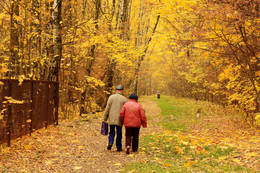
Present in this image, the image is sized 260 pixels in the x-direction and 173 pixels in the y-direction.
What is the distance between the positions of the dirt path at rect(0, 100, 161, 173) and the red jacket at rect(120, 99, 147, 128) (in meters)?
0.92

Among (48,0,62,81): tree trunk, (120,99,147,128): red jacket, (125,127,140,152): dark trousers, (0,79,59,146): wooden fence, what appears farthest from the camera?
(48,0,62,81): tree trunk

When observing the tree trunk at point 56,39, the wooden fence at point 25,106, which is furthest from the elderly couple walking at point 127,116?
the tree trunk at point 56,39

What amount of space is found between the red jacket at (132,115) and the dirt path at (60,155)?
92 centimetres

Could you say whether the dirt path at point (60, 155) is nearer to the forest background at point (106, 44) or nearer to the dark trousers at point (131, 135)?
the dark trousers at point (131, 135)

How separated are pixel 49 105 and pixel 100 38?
493 centimetres

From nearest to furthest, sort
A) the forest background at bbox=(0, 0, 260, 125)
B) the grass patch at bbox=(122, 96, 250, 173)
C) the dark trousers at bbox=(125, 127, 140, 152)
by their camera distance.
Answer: the grass patch at bbox=(122, 96, 250, 173) → the dark trousers at bbox=(125, 127, 140, 152) → the forest background at bbox=(0, 0, 260, 125)

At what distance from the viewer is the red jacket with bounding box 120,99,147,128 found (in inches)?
267

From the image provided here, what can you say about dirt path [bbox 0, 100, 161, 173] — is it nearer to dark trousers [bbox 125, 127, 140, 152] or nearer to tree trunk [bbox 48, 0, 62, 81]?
dark trousers [bbox 125, 127, 140, 152]

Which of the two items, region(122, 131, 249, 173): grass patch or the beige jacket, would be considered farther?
the beige jacket

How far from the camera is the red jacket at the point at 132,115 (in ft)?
22.3

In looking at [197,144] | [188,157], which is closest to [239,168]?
[188,157]

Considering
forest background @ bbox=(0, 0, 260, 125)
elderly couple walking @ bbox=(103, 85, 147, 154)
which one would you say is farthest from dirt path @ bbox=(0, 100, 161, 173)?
forest background @ bbox=(0, 0, 260, 125)

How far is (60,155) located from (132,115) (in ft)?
7.54

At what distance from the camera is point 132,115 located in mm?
6809
